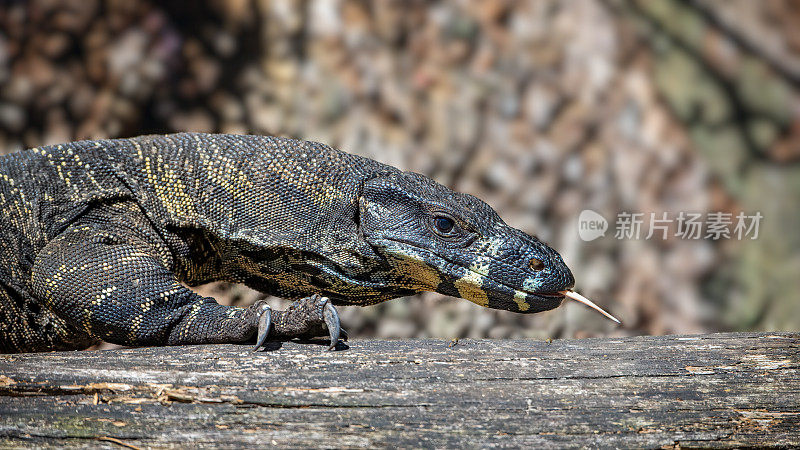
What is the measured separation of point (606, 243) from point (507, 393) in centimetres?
379

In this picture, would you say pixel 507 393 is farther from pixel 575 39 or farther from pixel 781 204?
pixel 781 204

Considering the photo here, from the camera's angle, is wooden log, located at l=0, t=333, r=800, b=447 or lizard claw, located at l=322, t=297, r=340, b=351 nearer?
wooden log, located at l=0, t=333, r=800, b=447

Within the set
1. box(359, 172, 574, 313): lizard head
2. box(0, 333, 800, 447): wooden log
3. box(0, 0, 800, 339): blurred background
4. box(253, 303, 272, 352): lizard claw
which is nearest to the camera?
box(0, 333, 800, 447): wooden log

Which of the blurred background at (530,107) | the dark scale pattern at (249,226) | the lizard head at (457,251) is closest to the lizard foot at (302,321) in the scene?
the dark scale pattern at (249,226)

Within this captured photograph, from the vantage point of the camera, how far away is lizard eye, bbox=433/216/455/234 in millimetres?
3254

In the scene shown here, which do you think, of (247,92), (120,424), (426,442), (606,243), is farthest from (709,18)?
(120,424)

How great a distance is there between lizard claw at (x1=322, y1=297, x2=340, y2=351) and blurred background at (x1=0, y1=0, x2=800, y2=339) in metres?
2.66

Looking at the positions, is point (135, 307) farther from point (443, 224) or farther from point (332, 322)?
point (443, 224)

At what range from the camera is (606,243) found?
6191mm

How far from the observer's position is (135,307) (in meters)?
2.96

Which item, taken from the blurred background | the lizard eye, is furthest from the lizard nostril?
the blurred background

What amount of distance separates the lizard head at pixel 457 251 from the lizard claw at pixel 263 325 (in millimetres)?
585

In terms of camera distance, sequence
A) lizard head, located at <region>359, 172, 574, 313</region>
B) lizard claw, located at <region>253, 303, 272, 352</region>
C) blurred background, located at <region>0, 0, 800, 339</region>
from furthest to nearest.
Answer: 1. blurred background, located at <region>0, 0, 800, 339</region>
2. lizard head, located at <region>359, 172, 574, 313</region>
3. lizard claw, located at <region>253, 303, 272, 352</region>

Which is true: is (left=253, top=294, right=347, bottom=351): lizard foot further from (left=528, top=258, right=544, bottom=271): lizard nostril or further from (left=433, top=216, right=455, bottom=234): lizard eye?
(left=528, top=258, right=544, bottom=271): lizard nostril
